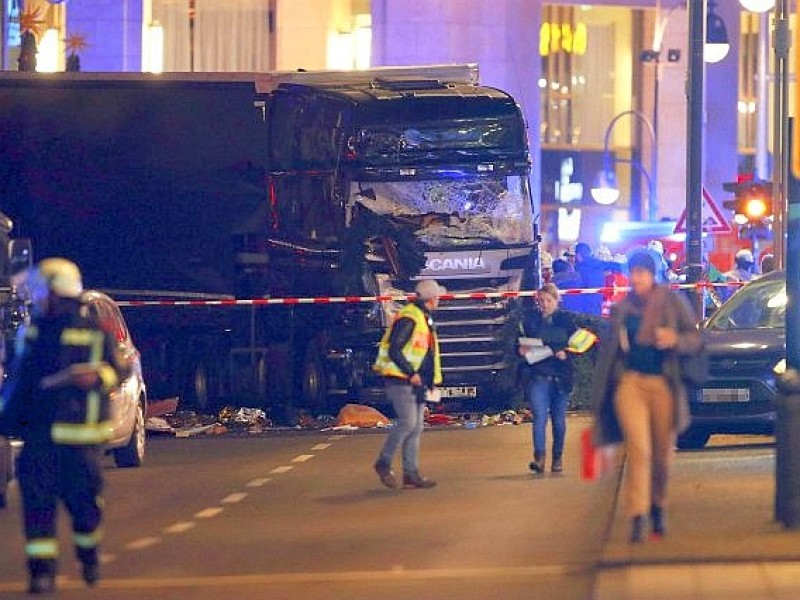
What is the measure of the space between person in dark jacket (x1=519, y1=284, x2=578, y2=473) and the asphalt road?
30 centimetres

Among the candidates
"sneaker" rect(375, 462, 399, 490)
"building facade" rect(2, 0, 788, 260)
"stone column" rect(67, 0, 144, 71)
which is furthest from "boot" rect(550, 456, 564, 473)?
"stone column" rect(67, 0, 144, 71)

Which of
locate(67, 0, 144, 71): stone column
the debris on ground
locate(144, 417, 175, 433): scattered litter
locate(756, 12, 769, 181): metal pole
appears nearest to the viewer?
locate(144, 417, 175, 433): scattered litter

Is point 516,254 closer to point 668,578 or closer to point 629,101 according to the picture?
point 668,578

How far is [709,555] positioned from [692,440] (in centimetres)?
811

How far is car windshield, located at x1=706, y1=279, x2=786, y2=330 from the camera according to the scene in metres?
20.4

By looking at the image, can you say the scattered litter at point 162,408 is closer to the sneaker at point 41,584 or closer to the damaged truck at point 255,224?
the damaged truck at point 255,224

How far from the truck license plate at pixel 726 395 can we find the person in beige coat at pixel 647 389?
19.9ft

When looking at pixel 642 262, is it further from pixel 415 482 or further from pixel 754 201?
pixel 754 201

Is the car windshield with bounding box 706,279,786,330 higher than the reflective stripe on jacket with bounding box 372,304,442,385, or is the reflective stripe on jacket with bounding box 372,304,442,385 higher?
the car windshield with bounding box 706,279,786,330

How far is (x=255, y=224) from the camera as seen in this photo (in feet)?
82.8

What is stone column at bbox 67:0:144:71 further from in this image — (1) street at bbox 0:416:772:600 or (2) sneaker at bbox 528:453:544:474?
(2) sneaker at bbox 528:453:544:474

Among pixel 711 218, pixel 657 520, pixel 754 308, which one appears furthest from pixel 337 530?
pixel 711 218

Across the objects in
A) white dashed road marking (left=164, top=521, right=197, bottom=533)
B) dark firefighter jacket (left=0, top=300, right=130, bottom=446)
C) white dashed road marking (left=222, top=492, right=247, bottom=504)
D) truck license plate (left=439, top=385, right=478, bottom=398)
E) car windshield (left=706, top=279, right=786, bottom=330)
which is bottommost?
white dashed road marking (left=164, top=521, right=197, bottom=533)

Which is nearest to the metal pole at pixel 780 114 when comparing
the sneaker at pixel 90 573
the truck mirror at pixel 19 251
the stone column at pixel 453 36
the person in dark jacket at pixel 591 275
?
the person in dark jacket at pixel 591 275
